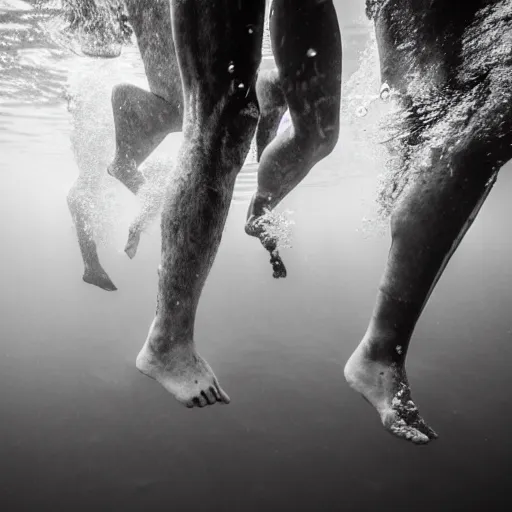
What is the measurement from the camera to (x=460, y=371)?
1246 centimetres

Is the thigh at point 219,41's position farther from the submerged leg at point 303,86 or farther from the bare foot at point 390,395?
the bare foot at point 390,395

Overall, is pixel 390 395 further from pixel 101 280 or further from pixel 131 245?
pixel 101 280

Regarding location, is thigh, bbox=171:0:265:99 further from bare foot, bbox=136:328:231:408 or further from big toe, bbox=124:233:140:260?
big toe, bbox=124:233:140:260

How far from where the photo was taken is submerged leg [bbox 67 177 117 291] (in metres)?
5.18

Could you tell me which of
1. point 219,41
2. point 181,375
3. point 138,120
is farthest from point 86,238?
point 219,41

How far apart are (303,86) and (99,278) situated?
462 centimetres

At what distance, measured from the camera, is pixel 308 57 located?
158cm

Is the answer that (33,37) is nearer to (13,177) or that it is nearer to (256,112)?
(256,112)

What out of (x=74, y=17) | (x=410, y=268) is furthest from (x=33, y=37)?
(x=410, y=268)

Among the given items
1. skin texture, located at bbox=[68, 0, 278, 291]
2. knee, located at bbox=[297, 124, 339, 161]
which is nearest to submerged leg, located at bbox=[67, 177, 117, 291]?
skin texture, located at bbox=[68, 0, 278, 291]

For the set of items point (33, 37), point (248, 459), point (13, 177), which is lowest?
point (248, 459)

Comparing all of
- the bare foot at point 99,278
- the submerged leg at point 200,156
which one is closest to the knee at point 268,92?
the submerged leg at point 200,156

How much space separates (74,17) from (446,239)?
129 inches

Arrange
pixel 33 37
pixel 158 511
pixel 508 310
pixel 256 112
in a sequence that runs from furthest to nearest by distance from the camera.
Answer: pixel 508 310
pixel 33 37
pixel 158 511
pixel 256 112
